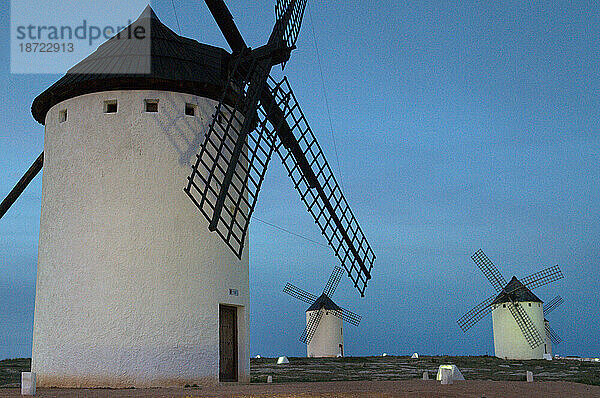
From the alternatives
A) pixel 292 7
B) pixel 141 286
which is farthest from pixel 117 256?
pixel 292 7

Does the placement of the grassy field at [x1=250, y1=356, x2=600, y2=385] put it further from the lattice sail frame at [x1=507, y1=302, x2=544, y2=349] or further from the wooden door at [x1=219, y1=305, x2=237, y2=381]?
the lattice sail frame at [x1=507, y1=302, x2=544, y2=349]

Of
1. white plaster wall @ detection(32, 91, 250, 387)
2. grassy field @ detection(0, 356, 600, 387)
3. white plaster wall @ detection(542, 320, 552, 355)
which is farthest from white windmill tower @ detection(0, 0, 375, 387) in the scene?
white plaster wall @ detection(542, 320, 552, 355)

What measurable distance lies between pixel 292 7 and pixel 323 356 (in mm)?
28455

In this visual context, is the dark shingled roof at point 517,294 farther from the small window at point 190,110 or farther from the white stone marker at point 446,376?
the small window at point 190,110

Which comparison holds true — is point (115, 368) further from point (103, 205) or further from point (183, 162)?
point (183, 162)

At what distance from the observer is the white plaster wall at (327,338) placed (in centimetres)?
4034

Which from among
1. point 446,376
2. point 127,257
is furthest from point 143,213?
point 446,376

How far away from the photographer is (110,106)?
47.1 ft

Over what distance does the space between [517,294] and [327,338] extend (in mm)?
10958

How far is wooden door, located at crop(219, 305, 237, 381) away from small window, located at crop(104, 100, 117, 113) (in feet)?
15.2

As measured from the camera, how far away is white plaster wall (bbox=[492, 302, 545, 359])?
37188mm

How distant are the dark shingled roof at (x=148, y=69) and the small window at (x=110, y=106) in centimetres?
28

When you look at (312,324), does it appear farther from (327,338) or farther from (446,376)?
(446,376)

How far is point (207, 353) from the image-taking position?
13930mm
